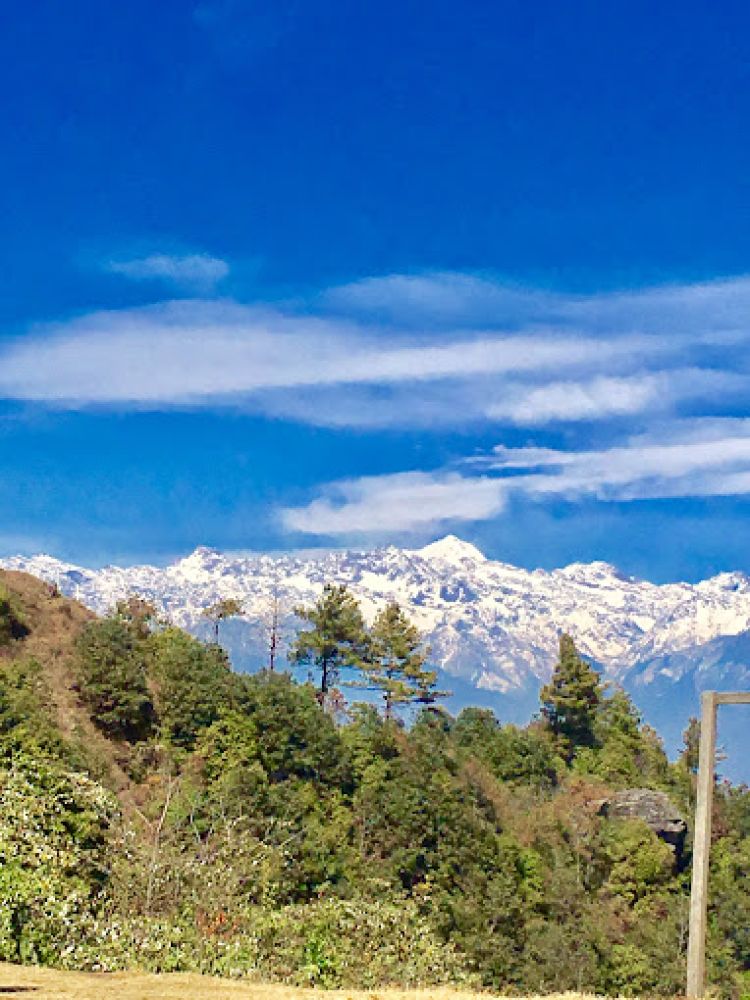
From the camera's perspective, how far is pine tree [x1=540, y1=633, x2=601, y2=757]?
343 feet

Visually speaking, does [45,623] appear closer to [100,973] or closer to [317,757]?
[317,757]

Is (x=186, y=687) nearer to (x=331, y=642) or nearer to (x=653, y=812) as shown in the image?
(x=331, y=642)

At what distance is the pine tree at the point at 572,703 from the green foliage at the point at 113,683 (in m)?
38.6

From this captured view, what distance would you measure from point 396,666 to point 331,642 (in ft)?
22.3

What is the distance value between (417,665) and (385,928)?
230 feet

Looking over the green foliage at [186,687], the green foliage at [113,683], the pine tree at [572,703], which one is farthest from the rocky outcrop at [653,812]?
the green foliage at [113,683]

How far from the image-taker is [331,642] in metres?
101

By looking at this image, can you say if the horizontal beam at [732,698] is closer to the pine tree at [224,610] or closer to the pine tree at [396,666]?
the pine tree at [224,610]

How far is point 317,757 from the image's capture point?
7962 cm

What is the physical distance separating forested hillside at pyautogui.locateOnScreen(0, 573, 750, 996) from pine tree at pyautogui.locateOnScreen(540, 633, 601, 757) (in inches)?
6.9

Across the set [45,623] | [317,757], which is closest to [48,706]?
[45,623]

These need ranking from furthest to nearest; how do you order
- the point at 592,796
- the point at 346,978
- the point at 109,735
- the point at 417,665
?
1. the point at 417,665
2. the point at 592,796
3. the point at 109,735
4. the point at 346,978

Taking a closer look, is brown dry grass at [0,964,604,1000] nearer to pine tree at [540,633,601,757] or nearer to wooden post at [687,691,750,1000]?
wooden post at [687,691,750,1000]

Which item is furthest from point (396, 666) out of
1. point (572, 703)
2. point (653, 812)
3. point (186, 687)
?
point (186, 687)
